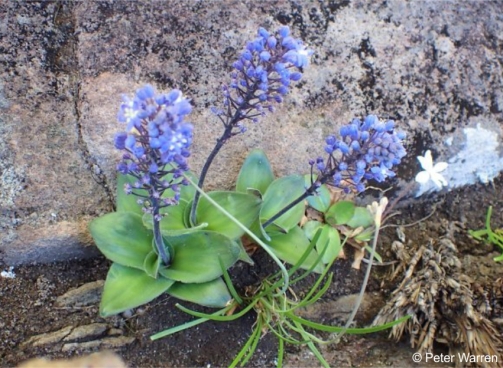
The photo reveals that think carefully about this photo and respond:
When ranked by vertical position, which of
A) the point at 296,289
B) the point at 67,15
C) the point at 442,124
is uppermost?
the point at 67,15

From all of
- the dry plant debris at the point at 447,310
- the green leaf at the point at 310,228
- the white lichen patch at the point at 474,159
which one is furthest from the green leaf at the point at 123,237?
the white lichen patch at the point at 474,159

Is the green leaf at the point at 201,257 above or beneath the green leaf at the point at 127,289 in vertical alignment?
above

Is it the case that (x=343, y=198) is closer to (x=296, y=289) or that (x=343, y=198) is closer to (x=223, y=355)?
(x=296, y=289)

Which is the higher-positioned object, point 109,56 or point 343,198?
point 109,56

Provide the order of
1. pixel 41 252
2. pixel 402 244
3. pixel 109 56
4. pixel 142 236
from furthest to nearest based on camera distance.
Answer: pixel 402 244 → pixel 109 56 → pixel 41 252 → pixel 142 236

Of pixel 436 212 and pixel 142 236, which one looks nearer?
pixel 142 236

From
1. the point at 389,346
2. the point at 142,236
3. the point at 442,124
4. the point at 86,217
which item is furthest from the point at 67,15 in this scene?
the point at 389,346

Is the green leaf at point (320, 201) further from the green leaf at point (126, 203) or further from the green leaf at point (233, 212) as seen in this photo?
the green leaf at point (126, 203)

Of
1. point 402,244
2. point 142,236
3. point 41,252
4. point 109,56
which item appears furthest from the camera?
point 402,244
